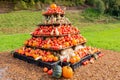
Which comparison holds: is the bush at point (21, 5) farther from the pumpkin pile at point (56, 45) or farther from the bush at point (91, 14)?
the pumpkin pile at point (56, 45)

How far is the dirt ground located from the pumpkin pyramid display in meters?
0.41

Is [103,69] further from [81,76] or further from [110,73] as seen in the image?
[81,76]

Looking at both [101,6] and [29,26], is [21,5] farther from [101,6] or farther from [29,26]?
[101,6]

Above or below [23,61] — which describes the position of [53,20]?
above

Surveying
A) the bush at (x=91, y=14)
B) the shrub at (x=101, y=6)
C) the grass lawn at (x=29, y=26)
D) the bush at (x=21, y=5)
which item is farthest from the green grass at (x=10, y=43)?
the shrub at (x=101, y=6)

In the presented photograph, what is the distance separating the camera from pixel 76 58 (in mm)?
→ 7098

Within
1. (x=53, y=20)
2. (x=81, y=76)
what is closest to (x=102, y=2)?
(x=53, y=20)

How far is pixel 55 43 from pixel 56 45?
151 mm

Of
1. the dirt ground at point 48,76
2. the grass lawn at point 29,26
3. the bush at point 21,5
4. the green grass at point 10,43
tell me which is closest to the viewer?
the dirt ground at point 48,76

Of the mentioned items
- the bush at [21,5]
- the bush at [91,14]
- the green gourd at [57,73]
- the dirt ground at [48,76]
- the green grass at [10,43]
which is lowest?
the bush at [91,14]

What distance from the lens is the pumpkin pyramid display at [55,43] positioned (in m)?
7.35

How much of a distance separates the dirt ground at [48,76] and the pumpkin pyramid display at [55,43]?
0.41 meters

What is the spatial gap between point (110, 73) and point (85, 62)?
1.15m

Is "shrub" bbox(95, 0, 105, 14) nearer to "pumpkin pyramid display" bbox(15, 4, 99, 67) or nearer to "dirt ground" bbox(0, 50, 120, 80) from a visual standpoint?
"pumpkin pyramid display" bbox(15, 4, 99, 67)
